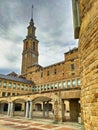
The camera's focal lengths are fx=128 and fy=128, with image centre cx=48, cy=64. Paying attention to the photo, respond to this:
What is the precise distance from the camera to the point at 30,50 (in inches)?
2459

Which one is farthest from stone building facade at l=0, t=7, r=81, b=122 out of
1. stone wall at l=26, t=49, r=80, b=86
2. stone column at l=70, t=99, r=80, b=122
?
stone column at l=70, t=99, r=80, b=122

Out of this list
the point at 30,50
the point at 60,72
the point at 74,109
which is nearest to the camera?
the point at 74,109

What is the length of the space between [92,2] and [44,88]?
37.8m

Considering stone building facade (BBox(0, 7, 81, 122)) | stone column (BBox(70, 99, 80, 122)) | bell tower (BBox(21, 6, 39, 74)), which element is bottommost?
stone column (BBox(70, 99, 80, 122))

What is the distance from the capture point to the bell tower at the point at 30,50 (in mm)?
61094

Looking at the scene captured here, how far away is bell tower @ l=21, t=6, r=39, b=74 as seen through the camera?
61094 mm

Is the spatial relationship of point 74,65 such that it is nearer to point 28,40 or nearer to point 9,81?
point 9,81

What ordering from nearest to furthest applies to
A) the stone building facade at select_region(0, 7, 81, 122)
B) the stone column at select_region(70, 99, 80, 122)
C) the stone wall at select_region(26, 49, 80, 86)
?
the stone column at select_region(70, 99, 80, 122)
the stone building facade at select_region(0, 7, 81, 122)
the stone wall at select_region(26, 49, 80, 86)

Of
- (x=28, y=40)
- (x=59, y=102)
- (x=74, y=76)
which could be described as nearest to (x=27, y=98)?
(x=59, y=102)

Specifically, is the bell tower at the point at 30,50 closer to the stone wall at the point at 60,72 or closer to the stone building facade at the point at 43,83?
the stone building facade at the point at 43,83

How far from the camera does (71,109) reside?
17.6 meters

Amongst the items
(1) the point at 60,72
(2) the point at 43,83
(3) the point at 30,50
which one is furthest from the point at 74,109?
(3) the point at 30,50

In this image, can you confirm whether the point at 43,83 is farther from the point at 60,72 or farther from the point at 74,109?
the point at 74,109

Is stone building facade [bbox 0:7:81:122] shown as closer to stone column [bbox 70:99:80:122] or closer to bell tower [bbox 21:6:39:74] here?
stone column [bbox 70:99:80:122]
